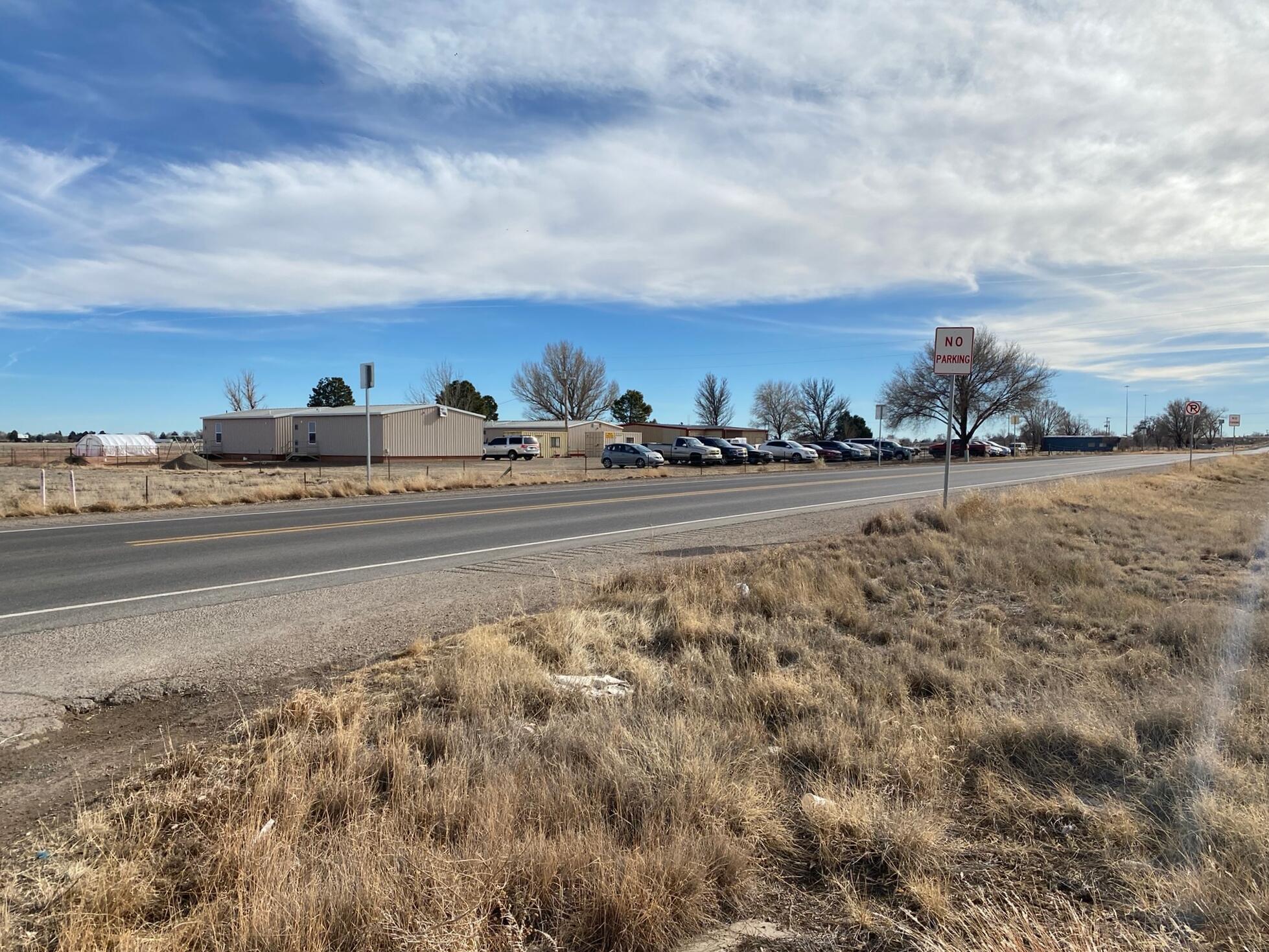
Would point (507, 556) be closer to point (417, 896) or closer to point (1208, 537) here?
point (417, 896)

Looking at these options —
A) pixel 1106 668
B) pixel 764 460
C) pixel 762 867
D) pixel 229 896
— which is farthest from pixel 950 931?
pixel 764 460

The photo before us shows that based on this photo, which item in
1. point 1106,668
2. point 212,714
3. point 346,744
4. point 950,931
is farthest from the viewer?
point 1106,668

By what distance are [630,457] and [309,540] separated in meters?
32.7

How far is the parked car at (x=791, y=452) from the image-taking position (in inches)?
2213

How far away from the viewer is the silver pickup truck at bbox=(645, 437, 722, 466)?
48125mm

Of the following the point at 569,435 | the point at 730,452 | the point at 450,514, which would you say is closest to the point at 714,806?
the point at 450,514

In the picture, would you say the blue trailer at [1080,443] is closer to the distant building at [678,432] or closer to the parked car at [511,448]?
the distant building at [678,432]

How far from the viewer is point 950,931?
8.26 feet

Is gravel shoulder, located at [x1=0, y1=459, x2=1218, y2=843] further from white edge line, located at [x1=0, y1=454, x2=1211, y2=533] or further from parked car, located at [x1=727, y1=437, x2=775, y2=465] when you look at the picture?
parked car, located at [x1=727, y1=437, x2=775, y2=465]

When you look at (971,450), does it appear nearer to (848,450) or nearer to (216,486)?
(848,450)

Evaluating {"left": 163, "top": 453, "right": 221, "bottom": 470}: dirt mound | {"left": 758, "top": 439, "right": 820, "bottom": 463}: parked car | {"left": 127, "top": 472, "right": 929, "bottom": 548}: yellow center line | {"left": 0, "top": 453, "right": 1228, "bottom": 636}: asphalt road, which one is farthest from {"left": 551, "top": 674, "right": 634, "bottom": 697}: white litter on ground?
{"left": 758, "top": 439, "right": 820, "bottom": 463}: parked car

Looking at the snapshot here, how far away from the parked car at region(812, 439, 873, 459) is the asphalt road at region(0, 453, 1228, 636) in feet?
129

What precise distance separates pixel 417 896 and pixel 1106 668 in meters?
4.83

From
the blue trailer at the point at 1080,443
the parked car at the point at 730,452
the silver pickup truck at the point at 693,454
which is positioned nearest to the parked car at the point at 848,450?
the parked car at the point at 730,452
